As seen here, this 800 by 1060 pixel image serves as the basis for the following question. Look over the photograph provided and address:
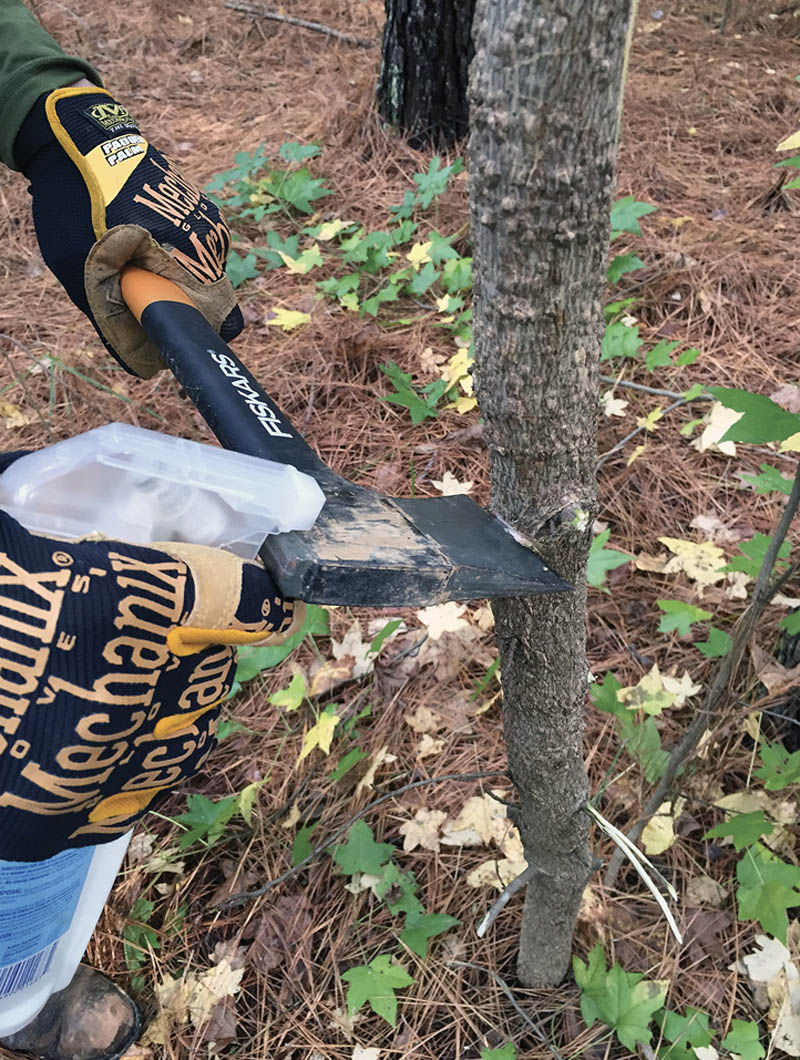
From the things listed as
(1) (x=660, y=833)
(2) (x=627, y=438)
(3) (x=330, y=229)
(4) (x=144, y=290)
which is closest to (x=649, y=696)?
(1) (x=660, y=833)

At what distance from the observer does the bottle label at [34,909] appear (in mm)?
1077

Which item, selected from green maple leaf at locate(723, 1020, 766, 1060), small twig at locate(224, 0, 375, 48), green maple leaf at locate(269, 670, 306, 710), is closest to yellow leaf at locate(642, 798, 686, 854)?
green maple leaf at locate(723, 1020, 766, 1060)

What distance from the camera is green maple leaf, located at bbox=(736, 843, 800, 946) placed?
1.17 metres

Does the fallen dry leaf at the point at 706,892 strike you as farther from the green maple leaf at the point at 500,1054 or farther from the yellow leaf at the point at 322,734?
the yellow leaf at the point at 322,734

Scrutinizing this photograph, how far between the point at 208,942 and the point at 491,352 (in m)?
1.33

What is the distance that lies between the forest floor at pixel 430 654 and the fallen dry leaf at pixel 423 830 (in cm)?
2

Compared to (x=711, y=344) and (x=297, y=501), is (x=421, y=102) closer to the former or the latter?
(x=711, y=344)

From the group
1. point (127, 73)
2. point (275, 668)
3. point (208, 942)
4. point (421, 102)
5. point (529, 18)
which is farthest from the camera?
point (127, 73)

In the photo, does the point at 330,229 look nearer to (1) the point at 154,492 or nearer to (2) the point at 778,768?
(1) the point at 154,492

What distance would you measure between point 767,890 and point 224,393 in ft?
3.82

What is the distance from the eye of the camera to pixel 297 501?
0.82 m

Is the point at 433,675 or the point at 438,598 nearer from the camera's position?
the point at 438,598

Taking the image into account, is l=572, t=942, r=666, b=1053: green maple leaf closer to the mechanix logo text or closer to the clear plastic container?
the clear plastic container

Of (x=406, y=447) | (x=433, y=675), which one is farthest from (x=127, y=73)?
(x=433, y=675)
